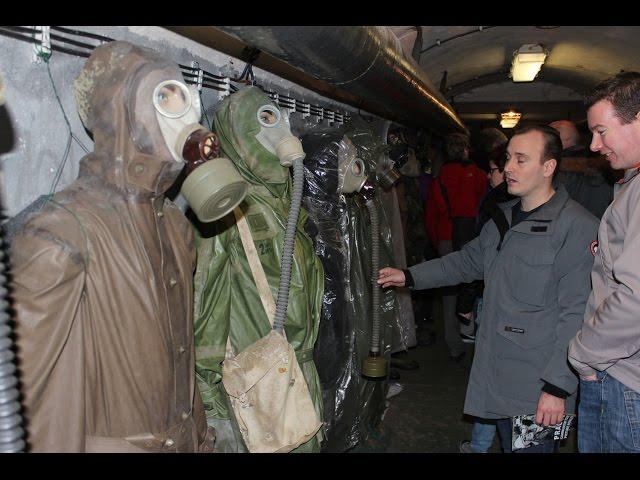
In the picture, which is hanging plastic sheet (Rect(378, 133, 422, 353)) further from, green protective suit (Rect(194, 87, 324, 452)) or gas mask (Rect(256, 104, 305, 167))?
gas mask (Rect(256, 104, 305, 167))

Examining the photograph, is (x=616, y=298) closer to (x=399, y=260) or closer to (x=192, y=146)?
(x=192, y=146)

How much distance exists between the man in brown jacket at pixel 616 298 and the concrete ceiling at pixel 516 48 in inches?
73.5

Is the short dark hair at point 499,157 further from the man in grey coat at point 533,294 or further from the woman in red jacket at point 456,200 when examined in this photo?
the man in grey coat at point 533,294

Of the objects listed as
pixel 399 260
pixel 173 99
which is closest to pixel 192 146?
pixel 173 99

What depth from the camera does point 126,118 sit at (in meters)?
1.23

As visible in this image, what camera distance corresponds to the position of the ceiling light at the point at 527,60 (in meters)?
6.23

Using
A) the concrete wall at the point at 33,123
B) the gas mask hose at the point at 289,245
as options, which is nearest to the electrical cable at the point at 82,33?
the concrete wall at the point at 33,123

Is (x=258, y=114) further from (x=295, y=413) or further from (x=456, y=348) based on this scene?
(x=456, y=348)

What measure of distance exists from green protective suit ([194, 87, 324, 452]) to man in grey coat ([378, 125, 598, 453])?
0.76 metres

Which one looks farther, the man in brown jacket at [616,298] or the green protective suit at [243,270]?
the green protective suit at [243,270]

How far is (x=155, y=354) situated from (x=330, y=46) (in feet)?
3.54

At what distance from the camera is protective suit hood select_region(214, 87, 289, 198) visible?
190cm

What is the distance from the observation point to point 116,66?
126 cm
